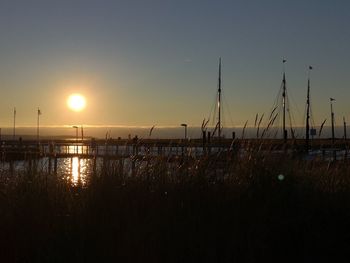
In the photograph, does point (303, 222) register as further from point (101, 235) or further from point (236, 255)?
point (101, 235)

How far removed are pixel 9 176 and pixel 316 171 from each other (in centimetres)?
479

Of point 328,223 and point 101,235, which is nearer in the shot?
point 101,235

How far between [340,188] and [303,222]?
4.01ft

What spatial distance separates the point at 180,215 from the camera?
730 centimetres

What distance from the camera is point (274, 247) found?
23.6ft

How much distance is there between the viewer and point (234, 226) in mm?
7242

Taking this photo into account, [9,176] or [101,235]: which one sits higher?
[9,176]

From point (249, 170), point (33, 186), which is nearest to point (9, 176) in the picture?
point (33, 186)

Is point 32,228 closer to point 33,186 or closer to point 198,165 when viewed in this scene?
point 33,186

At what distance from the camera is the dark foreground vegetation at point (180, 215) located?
680 cm

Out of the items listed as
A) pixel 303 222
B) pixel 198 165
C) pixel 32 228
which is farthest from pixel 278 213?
pixel 32 228

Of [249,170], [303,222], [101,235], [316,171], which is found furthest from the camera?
[316,171]

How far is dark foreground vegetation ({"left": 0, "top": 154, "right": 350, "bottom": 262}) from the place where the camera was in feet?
22.3

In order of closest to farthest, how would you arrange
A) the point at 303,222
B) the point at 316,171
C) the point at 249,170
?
the point at 303,222
the point at 249,170
the point at 316,171
